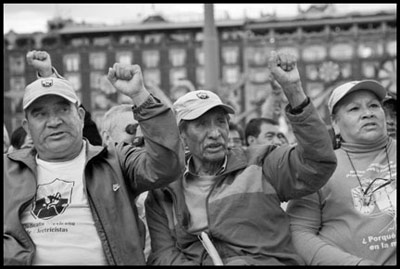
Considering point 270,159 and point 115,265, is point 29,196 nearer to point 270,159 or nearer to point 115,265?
point 115,265

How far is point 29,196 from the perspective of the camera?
14.0 ft

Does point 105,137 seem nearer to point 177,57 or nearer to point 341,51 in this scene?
point 341,51

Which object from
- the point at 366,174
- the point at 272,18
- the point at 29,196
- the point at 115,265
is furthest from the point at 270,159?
the point at 272,18

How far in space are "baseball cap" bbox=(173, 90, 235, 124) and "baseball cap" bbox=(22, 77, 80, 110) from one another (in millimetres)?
596

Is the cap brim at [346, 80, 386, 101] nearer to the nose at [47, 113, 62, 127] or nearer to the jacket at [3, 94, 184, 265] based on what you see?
the jacket at [3, 94, 184, 265]

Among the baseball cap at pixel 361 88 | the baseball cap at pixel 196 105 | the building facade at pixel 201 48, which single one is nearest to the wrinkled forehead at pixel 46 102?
the baseball cap at pixel 196 105

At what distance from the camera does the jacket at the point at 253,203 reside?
413 centimetres

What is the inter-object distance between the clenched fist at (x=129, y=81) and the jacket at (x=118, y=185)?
5 cm

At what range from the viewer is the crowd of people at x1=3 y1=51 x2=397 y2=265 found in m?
4.15

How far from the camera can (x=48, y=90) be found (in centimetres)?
439

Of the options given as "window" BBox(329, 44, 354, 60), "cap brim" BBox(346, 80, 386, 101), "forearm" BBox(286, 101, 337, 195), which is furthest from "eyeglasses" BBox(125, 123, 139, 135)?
"window" BBox(329, 44, 354, 60)

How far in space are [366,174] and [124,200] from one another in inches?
54.0

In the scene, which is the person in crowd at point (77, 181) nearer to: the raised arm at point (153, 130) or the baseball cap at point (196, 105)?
the raised arm at point (153, 130)

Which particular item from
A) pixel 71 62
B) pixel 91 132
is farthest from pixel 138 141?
pixel 71 62
